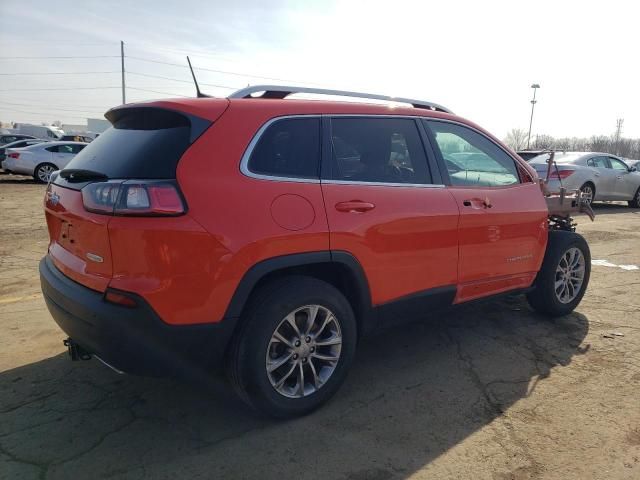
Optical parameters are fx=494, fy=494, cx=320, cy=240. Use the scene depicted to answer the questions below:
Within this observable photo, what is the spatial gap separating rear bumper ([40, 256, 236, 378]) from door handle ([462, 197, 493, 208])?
1977 mm

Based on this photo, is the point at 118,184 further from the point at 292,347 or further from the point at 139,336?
the point at 292,347

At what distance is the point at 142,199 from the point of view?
2334 millimetres

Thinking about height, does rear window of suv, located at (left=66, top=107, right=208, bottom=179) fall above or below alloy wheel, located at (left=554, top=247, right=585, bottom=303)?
above

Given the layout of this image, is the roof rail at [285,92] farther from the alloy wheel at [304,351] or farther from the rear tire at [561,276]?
the rear tire at [561,276]

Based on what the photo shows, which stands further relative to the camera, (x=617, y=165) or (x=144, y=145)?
(x=617, y=165)

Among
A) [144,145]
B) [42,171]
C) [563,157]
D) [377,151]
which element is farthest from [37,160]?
[377,151]

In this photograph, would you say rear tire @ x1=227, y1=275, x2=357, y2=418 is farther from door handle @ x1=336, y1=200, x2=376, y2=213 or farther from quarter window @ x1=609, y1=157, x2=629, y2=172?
quarter window @ x1=609, y1=157, x2=629, y2=172

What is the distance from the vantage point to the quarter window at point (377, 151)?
9.96ft

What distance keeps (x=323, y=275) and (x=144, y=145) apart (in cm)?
126

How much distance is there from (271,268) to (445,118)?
6.41 feet

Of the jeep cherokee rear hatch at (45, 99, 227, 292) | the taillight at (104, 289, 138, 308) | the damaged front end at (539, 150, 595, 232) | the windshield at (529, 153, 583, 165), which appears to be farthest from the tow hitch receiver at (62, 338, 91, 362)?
the windshield at (529, 153, 583, 165)

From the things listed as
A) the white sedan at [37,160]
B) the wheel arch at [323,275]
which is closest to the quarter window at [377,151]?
the wheel arch at [323,275]

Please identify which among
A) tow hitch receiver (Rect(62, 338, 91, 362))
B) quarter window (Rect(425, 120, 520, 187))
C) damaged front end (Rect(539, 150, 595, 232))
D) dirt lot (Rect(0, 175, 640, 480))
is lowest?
dirt lot (Rect(0, 175, 640, 480))

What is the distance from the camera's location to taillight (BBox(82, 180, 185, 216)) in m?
2.32
